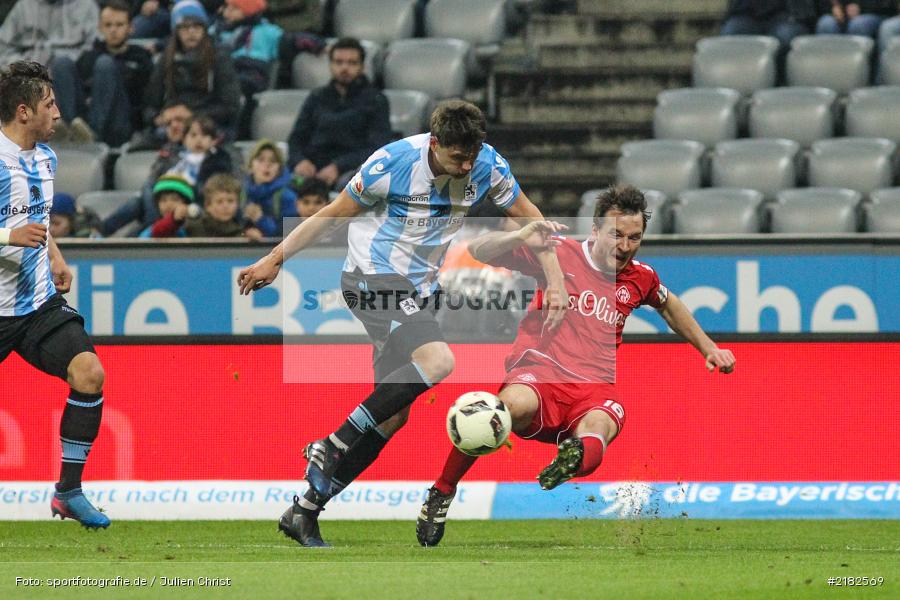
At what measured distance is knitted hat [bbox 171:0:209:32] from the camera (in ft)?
40.6

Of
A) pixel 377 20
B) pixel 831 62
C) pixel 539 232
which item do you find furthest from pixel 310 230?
pixel 377 20

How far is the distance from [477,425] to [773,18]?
7162 mm

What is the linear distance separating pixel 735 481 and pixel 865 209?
9.81ft

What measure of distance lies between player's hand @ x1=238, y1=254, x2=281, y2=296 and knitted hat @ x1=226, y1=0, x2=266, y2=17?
Result: 691 centimetres

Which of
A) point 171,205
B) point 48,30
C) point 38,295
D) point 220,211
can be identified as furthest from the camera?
point 48,30

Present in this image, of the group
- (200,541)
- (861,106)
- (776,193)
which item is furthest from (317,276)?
(861,106)

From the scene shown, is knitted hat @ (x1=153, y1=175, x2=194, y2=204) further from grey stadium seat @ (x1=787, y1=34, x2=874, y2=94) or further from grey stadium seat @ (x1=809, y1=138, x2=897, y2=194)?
grey stadium seat @ (x1=787, y1=34, x2=874, y2=94)

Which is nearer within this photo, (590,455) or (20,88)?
(590,455)

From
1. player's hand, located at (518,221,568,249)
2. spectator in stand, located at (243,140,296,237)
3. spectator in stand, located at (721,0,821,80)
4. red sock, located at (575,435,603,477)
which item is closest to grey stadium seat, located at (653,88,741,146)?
spectator in stand, located at (721,0,821,80)

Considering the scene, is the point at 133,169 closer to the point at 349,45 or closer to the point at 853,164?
the point at 349,45

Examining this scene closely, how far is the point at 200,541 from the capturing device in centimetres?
772

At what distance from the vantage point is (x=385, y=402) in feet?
22.9

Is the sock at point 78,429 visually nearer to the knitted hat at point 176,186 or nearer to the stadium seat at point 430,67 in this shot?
the knitted hat at point 176,186

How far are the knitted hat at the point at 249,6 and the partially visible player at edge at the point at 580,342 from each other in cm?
615
